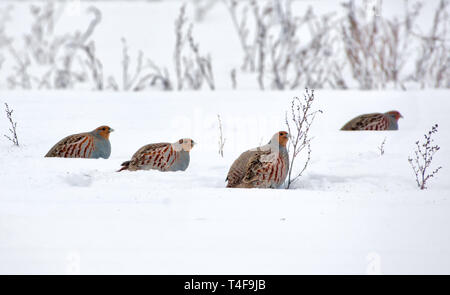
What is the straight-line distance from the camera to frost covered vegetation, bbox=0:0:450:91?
7.41 m

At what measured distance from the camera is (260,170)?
12.2 feet

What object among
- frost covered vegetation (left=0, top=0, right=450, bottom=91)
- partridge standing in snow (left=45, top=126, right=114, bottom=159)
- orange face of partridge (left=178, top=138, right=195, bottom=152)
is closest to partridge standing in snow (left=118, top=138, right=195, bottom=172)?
orange face of partridge (left=178, top=138, right=195, bottom=152)

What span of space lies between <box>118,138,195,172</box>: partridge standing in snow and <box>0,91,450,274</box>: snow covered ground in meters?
0.10

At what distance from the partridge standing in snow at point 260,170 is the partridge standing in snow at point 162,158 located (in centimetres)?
42

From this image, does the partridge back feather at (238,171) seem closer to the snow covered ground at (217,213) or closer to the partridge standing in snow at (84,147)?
the snow covered ground at (217,213)

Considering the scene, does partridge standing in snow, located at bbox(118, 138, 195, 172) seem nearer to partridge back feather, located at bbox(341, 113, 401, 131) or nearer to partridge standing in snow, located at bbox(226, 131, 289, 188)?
partridge standing in snow, located at bbox(226, 131, 289, 188)

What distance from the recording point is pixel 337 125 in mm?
5395

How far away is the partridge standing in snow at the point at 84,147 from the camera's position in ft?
13.9

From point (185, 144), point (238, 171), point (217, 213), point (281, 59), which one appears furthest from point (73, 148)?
point (281, 59)

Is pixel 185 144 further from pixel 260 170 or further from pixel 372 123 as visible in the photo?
pixel 372 123

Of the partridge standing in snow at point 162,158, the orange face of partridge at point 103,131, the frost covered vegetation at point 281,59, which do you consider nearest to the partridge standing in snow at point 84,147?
the orange face of partridge at point 103,131

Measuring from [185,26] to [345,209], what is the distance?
746 cm
